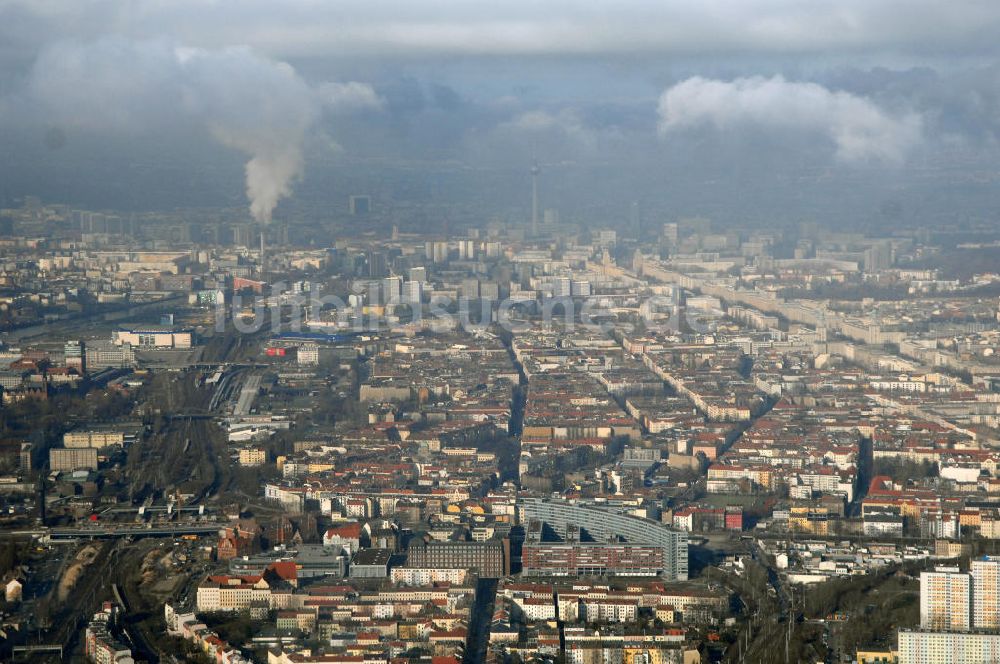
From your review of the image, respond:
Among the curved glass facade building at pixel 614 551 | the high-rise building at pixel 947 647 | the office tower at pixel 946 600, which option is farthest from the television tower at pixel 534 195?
the high-rise building at pixel 947 647

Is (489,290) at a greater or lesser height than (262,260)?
lesser

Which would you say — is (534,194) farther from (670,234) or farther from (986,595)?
(986,595)

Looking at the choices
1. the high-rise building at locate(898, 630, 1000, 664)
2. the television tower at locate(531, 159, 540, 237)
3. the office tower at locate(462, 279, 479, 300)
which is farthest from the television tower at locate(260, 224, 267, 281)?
the high-rise building at locate(898, 630, 1000, 664)

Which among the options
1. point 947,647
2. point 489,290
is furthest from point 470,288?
point 947,647

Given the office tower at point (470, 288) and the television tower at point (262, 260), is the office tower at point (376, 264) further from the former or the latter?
the television tower at point (262, 260)

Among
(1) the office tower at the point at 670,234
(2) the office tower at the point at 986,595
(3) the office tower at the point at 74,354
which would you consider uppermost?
(1) the office tower at the point at 670,234

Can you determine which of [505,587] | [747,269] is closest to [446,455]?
[505,587]
